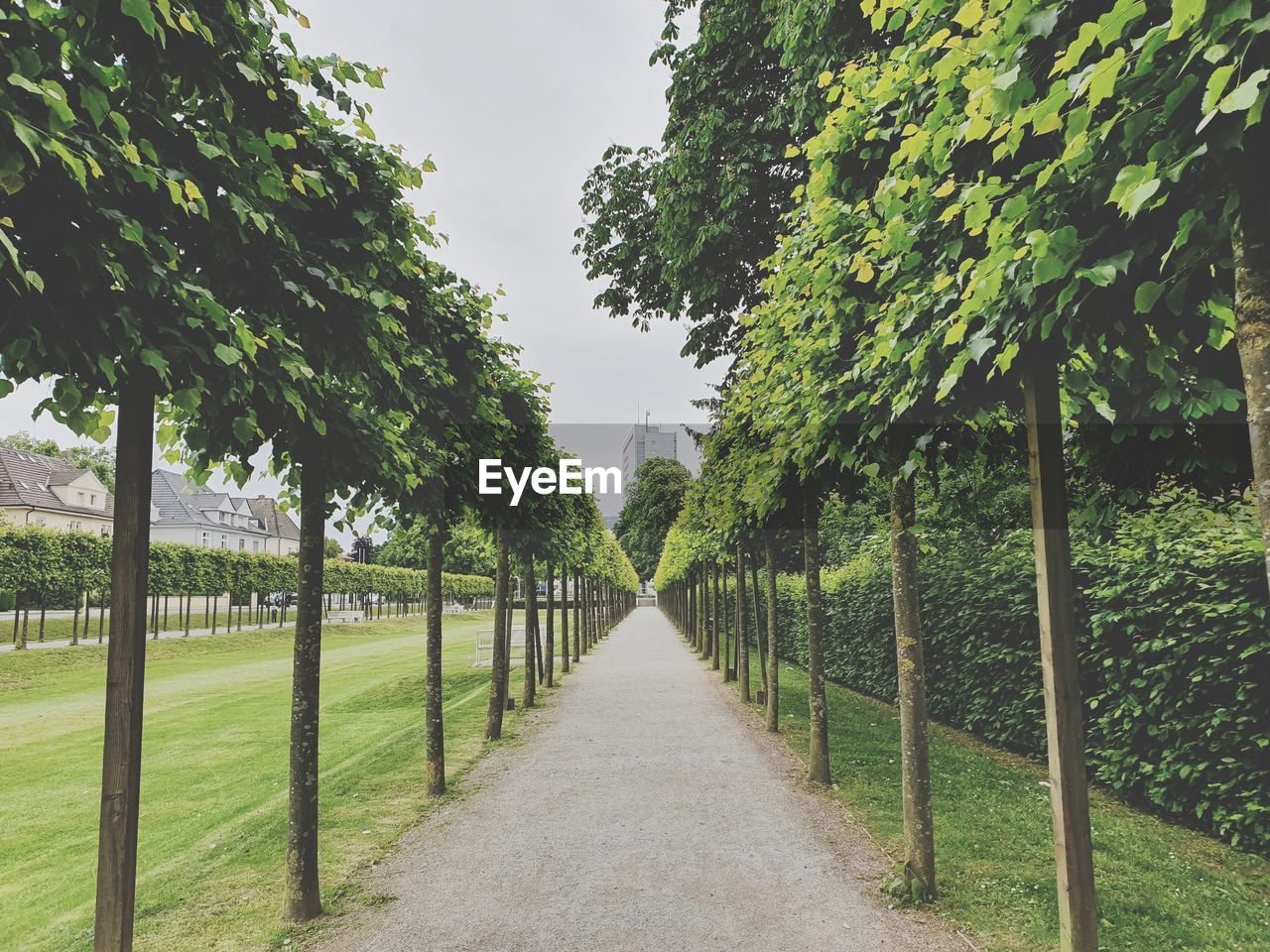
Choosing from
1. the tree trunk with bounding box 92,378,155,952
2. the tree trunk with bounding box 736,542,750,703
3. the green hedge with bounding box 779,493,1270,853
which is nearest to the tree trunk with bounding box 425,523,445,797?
the tree trunk with bounding box 92,378,155,952

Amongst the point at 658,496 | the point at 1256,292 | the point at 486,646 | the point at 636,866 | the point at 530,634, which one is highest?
the point at 658,496

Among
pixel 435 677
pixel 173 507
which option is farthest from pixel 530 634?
pixel 173 507

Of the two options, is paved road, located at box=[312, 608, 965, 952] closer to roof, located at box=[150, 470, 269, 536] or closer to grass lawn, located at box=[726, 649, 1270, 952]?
grass lawn, located at box=[726, 649, 1270, 952]

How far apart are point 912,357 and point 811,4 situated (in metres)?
5.03

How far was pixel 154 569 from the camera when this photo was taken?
31125mm

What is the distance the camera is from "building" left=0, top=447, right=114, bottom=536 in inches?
1964

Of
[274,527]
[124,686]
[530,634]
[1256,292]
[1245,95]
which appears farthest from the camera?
[274,527]

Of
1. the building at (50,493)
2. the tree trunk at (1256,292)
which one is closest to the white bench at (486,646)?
the tree trunk at (1256,292)

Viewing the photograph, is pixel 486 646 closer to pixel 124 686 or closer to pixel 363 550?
pixel 124 686

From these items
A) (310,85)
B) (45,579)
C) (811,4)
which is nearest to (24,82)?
(310,85)

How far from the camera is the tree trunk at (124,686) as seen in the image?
11.7 ft

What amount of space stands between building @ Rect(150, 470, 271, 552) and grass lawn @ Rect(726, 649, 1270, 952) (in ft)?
224

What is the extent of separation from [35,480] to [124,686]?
65.0m

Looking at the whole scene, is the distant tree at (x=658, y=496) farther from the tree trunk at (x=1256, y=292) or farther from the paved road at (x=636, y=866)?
the tree trunk at (x=1256, y=292)
